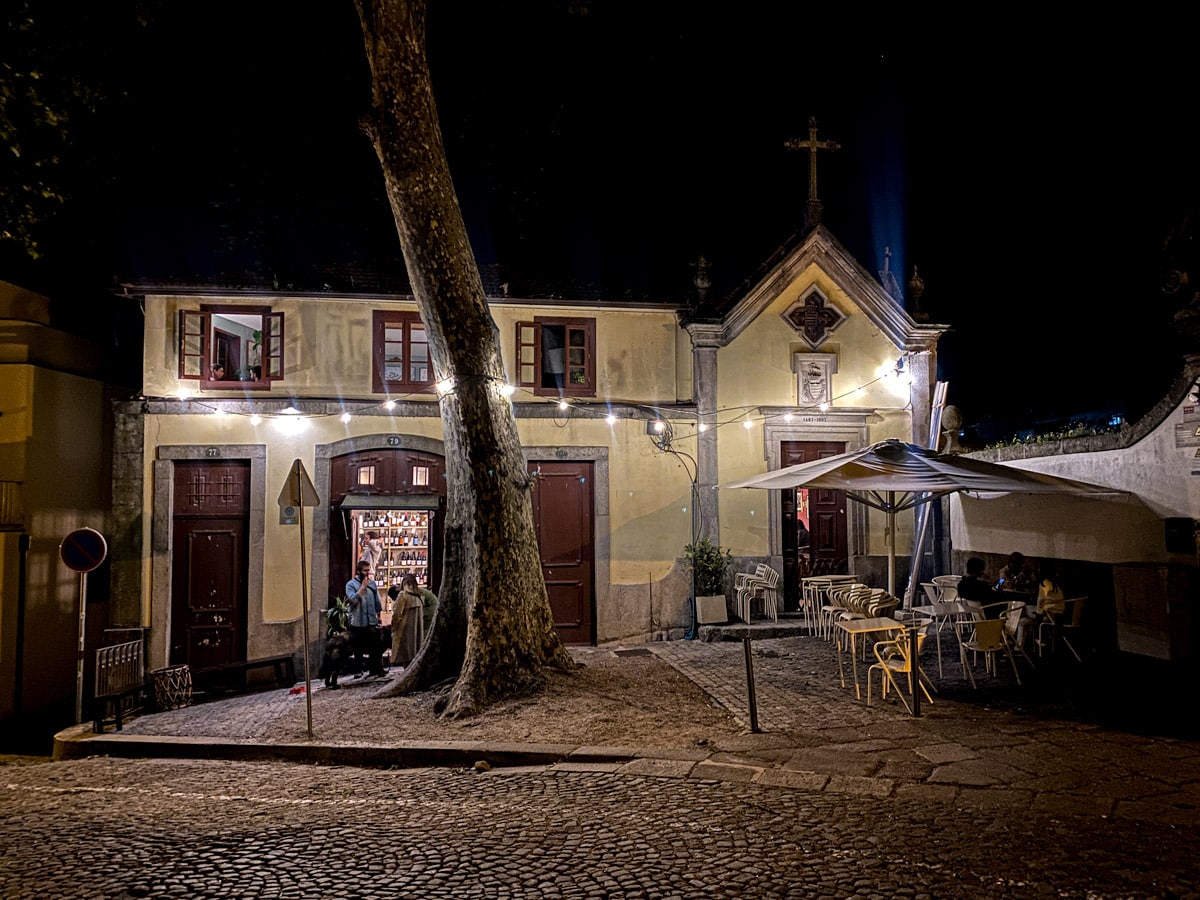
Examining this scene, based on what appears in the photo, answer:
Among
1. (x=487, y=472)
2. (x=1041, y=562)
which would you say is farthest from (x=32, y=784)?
(x=1041, y=562)

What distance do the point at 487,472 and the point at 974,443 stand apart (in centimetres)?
993

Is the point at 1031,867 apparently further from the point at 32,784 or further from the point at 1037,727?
the point at 32,784

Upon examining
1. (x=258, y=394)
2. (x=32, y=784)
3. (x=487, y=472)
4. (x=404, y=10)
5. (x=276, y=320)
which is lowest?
(x=32, y=784)

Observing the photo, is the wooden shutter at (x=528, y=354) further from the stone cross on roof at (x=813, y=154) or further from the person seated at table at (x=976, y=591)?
the person seated at table at (x=976, y=591)

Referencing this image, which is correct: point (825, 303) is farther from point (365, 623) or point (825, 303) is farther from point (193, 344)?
point (193, 344)

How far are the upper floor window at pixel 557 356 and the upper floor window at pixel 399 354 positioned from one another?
1.72 m

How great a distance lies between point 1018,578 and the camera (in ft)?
35.3

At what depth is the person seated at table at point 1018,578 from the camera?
10711mm

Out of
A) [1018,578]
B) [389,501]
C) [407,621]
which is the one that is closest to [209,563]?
[389,501]

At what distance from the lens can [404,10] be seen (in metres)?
9.32

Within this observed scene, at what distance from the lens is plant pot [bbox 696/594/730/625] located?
13.6 m

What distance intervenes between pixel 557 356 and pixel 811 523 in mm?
5655

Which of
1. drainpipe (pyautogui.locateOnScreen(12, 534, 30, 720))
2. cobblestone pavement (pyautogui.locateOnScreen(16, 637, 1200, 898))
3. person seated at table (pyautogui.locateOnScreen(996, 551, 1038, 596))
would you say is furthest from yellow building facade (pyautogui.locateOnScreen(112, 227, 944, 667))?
cobblestone pavement (pyautogui.locateOnScreen(16, 637, 1200, 898))

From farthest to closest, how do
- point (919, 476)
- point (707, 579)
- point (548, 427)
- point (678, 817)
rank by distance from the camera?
1. point (548, 427)
2. point (707, 579)
3. point (919, 476)
4. point (678, 817)
